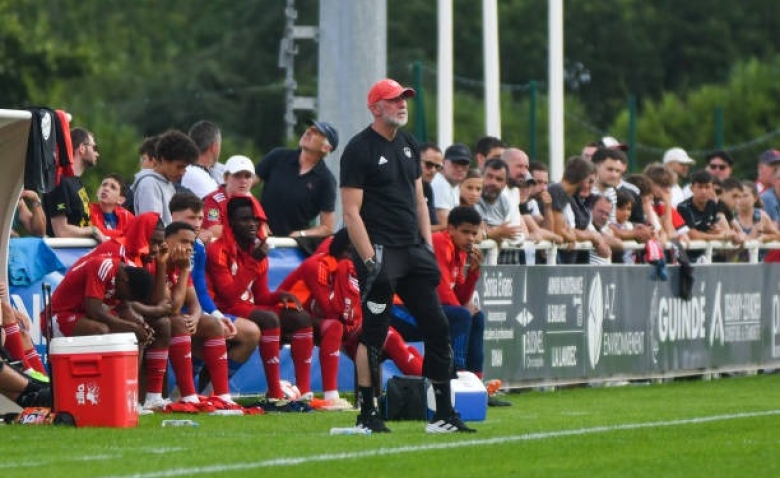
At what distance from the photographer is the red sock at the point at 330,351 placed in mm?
15594

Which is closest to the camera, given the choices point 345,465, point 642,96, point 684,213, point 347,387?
point 345,465

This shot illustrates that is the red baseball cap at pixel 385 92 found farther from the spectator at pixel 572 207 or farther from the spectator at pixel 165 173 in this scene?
the spectator at pixel 572 207

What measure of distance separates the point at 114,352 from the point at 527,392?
6.09 metres

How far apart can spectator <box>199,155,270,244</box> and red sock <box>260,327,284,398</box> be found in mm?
757

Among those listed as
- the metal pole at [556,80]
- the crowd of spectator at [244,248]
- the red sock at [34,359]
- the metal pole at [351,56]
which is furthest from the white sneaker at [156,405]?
the metal pole at [556,80]

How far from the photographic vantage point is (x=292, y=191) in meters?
16.9

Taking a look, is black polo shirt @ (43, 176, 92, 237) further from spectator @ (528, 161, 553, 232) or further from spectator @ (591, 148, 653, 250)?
spectator @ (591, 148, 653, 250)

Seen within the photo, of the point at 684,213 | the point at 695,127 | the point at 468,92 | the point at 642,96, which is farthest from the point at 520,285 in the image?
the point at 642,96

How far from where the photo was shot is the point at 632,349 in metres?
19.9

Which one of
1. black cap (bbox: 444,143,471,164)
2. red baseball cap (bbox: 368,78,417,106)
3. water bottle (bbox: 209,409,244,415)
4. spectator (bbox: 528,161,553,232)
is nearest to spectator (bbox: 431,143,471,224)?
black cap (bbox: 444,143,471,164)

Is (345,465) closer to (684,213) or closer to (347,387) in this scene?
(347,387)

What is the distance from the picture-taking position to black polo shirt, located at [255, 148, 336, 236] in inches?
664

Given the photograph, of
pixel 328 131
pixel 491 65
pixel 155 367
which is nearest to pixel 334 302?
pixel 328 131

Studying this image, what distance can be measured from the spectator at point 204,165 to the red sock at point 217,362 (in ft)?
5.24
